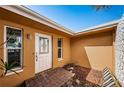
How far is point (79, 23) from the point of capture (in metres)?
13.4

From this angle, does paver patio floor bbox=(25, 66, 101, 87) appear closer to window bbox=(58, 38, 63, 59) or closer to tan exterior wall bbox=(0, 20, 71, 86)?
tan exterior wall bbox=(0, 20, 71, 86)

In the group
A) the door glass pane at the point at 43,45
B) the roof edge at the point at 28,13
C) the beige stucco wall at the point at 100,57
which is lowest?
the beige stucco wall at the point at 100,57

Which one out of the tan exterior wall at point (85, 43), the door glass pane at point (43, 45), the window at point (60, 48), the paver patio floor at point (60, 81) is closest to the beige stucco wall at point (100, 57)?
the tan exterior wall at point (85, 43)

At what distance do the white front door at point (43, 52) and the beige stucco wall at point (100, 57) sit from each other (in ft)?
10.4

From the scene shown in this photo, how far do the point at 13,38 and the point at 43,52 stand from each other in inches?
99.2

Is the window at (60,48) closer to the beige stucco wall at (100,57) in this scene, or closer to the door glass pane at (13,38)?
the beige stucco wall at (100,57)

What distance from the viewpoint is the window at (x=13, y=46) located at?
467cm

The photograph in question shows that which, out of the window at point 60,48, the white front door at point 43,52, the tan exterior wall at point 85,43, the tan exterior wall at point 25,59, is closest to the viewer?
the tan exterior wall at point 25,59

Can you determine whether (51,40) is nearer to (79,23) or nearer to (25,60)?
(25,60)

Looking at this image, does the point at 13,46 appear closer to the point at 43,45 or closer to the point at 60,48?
the point at 43,45

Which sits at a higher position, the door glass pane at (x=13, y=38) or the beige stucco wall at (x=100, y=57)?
the door glass pane at (x=13, y=38)
